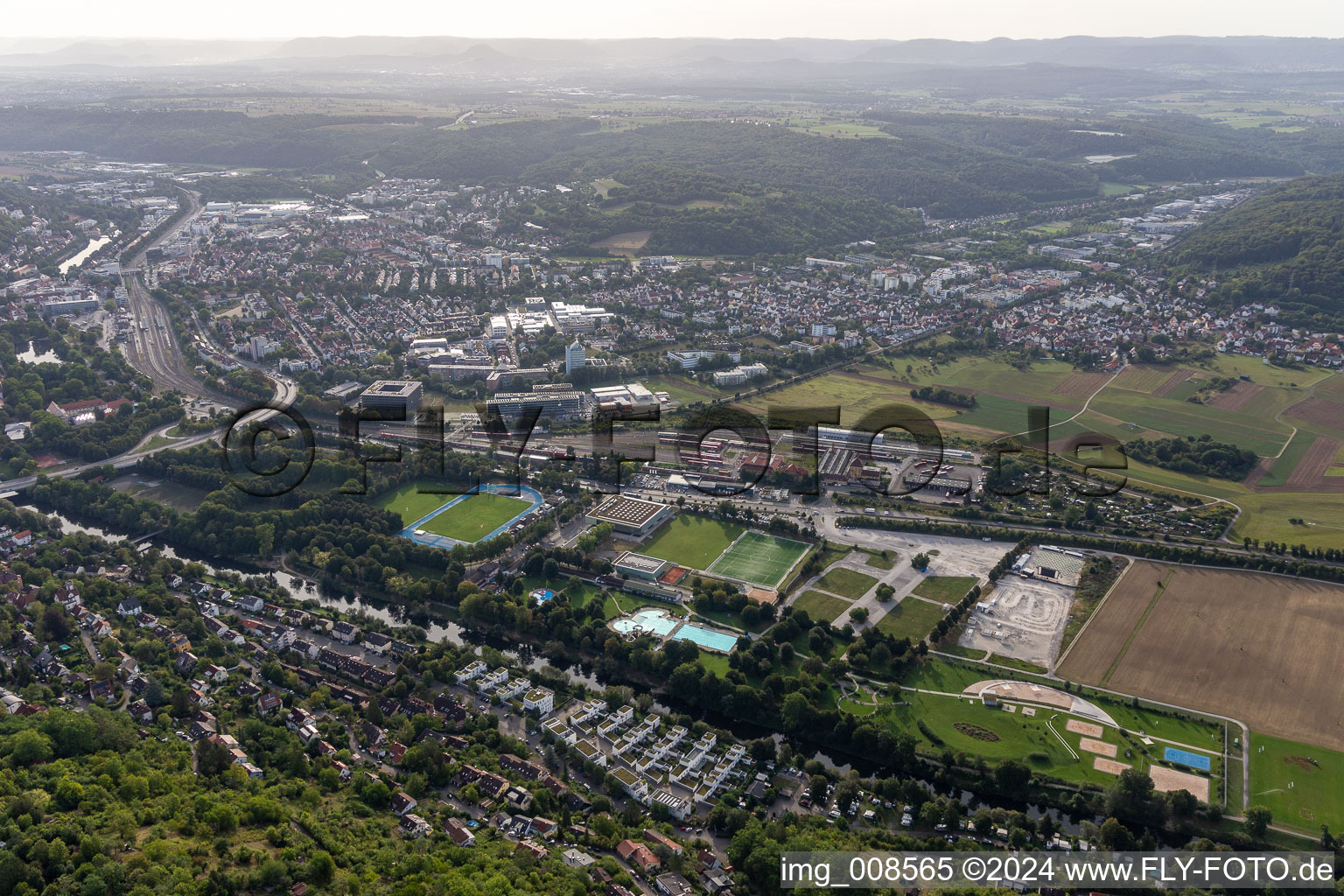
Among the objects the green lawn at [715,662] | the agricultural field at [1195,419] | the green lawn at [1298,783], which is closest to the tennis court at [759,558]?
the green lawn at [715,662]

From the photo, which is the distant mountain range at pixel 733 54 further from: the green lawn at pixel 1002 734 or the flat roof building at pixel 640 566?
the green lawn at pixel 1002 734

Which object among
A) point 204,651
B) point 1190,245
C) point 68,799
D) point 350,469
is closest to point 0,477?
point 350,469

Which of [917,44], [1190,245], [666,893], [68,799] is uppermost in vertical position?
[917,44]

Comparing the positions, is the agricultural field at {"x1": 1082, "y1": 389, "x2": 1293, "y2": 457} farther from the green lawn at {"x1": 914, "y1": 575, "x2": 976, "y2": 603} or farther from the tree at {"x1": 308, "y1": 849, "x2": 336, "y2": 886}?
the tree at {"x1": 308, "y1": 849, "x2": 336, "y2": 886}

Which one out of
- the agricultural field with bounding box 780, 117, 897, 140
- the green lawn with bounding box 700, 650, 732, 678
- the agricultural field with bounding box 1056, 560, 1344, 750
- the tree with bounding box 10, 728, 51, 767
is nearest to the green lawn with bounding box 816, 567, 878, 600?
the green lawn with bounding box 700, 650, 732, 678

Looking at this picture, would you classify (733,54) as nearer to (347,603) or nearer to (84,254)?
(84,254)

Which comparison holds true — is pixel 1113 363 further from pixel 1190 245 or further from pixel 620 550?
pixel 620 550
